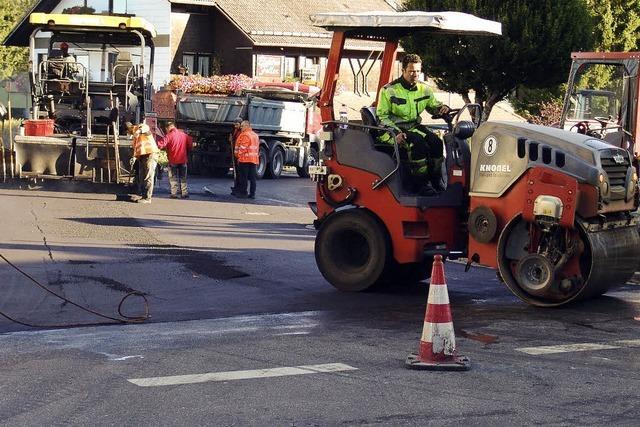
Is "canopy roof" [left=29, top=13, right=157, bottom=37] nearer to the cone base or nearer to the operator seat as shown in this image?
the operator seat

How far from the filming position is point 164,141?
1028 inches

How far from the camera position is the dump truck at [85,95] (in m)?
23.3

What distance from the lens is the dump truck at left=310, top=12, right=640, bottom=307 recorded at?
10844 mm

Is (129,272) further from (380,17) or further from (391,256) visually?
(380,17)

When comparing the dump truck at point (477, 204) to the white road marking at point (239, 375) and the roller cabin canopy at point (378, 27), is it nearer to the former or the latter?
the roller cabin canopy at point (378, 27)

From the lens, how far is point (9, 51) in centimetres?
6206

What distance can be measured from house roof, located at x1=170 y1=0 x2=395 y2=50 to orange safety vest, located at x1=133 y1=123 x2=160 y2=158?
90.6 ft

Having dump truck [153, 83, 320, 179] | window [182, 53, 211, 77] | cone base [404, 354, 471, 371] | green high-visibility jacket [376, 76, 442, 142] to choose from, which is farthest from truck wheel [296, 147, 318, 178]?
cone base [404, 354, 471, 371]

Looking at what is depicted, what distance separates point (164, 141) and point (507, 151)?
15808 millimetres

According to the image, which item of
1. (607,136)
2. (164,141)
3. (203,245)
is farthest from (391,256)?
(164,141)

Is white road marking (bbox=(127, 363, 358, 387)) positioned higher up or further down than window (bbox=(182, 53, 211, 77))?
further down

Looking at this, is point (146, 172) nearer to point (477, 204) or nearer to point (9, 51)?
point (477, 204)

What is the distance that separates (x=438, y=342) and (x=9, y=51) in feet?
187

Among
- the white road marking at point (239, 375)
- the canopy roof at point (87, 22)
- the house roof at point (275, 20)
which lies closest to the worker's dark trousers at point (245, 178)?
the canopy roof at point (87, 22)
